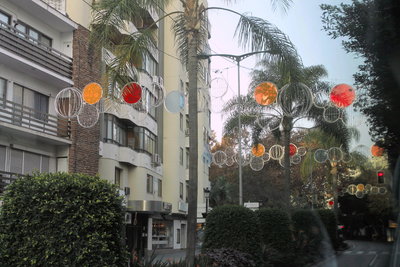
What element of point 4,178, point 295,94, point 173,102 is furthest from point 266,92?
point 4,178

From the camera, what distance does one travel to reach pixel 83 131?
2442 cm

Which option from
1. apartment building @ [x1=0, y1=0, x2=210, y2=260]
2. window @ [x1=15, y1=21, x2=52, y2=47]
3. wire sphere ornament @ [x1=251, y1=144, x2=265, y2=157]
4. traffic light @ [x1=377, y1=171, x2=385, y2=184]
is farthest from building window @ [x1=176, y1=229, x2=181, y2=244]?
traffic light @ [x1=377, y1=171, x2=385, y2=184]

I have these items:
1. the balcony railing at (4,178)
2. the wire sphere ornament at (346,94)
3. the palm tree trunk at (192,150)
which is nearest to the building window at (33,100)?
the balcony railing at (4,178)

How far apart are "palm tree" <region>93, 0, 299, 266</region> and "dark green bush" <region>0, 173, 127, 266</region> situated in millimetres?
5004

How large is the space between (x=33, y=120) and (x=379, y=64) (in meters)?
19.4

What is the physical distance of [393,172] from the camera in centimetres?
365

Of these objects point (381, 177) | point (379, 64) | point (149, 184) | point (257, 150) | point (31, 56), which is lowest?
point (381, 177)

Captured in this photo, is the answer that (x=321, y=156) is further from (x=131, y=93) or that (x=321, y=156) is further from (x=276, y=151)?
(x=131, y=93)

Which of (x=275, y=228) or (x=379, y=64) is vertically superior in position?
(x=379, y=64)

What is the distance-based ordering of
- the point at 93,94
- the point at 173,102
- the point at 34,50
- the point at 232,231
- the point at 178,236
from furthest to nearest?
the point at 178,236
the point at 34,50
the point at 173,102
the point at 93,94
the point at 232,231

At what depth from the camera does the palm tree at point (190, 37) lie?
12461 millimetres

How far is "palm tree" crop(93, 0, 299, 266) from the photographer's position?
1246 cm

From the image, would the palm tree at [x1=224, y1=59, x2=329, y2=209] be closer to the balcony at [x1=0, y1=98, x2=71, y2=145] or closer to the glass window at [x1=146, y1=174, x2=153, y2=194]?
the balcony at [x1=0, y1=98, x2=71, y2=145]

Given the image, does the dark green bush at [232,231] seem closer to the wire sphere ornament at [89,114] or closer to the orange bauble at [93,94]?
the orange bauble at [93,94]
